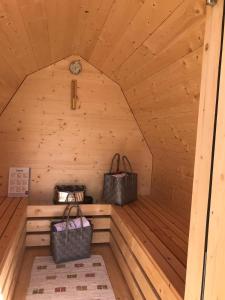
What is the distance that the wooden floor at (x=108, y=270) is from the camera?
199cm

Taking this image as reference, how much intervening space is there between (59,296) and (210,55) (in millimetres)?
1846

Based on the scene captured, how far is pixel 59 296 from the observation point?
1.94 m

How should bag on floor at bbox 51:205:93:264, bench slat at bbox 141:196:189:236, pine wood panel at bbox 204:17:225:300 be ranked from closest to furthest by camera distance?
pine wood panel at bbox 204:17:225:300 < bench slat at bbox 141:196:189:236 < bag on floor at bbox 51:205:93:264

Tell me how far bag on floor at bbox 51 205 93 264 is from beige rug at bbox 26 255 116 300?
7cm

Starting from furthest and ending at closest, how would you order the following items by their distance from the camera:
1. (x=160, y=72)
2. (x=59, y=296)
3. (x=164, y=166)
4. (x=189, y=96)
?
1. (x=164, y=166)
2. (x=59, y=296)
3. (x=160, y=72)
4. (x=189, y=96)

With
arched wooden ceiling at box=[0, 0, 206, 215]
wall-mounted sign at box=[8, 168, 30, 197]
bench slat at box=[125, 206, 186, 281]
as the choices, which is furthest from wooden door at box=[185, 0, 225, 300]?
wall-mounted sign at box=[8, 168, 30, 197]

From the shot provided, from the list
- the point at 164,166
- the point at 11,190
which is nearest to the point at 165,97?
the point at 164,166

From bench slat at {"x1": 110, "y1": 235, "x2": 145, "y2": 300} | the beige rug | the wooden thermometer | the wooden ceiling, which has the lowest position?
the beige rug

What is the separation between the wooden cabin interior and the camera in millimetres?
1024

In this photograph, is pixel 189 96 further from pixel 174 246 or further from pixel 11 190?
pixel 11 190

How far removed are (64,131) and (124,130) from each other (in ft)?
2.19

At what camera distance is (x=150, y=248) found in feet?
5.76

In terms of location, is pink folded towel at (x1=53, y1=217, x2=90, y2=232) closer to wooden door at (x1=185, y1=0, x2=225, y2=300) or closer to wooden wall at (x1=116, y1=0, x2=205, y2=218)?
wooden wall at (x1=116, y1=0, x2=205, y2=218)

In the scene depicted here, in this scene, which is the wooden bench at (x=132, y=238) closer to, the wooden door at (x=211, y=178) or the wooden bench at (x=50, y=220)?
the wooden bench at (x=50, y=220)
